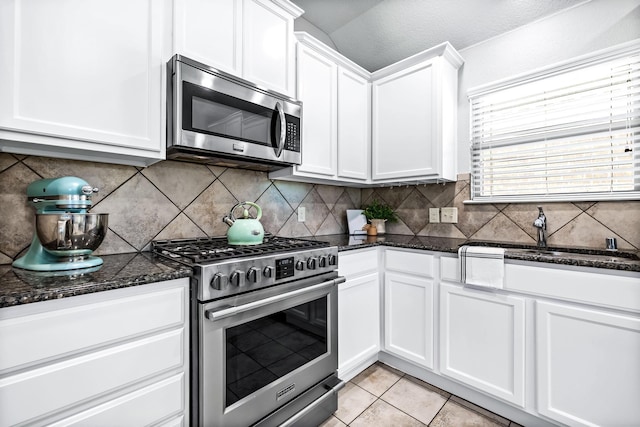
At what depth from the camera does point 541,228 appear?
1914mm

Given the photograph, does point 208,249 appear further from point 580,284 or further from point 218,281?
point 580,284

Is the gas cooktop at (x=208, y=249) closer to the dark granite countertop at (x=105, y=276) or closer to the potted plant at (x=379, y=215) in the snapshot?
the dark granite countertop at (x=105, y=276)

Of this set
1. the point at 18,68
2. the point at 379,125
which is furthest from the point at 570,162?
the point at 18,68

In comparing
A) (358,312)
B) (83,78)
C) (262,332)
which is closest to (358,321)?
(358,312)

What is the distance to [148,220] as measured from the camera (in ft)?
5.35

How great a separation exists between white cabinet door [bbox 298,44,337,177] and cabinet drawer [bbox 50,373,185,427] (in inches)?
55.0

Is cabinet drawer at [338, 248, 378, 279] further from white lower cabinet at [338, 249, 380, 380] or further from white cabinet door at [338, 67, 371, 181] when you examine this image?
white cabinet door at [338, 67, 371, 181]

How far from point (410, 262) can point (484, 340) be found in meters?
0.62

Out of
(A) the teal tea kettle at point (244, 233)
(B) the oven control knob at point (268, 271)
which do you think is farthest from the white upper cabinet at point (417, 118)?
(B) the oven control knob at point (268, 271)

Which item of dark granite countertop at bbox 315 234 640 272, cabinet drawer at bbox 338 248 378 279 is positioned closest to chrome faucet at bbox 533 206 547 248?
dark granite countertop at bbox 315 234 640 272

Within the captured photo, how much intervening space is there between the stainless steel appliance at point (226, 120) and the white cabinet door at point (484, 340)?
138cm

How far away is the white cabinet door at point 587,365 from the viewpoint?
130cm

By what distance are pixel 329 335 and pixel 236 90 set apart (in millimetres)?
1467

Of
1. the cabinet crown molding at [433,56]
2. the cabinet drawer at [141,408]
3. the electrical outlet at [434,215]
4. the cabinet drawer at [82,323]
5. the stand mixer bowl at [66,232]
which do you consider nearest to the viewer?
the cabinet drawer at [82,323]
